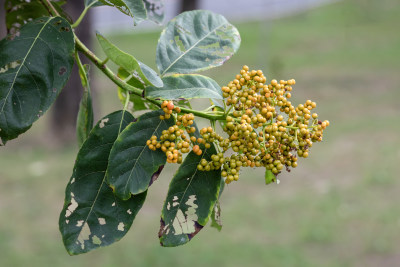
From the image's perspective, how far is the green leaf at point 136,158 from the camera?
1142mm

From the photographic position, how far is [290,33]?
54.1ft

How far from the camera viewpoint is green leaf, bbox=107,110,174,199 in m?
1.14

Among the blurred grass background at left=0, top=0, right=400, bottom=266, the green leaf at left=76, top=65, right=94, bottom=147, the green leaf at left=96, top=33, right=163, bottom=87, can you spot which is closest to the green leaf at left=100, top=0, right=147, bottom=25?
the green leaf at left=96, top=33, right=163, bottom=87

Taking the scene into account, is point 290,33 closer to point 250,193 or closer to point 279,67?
point 279,67

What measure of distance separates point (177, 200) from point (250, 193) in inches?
202

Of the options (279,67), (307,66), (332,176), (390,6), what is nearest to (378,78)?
(307,66)

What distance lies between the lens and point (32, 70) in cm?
118

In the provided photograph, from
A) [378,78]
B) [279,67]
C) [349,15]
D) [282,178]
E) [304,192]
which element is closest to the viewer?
[304,192]

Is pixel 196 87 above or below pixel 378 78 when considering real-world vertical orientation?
above

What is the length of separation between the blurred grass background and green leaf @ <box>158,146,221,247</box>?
12.0 feet

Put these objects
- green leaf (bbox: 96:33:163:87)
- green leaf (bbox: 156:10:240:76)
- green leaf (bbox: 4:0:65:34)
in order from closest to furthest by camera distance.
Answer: green leaf (bbox: 96:33:163:87) → green leaf (bbox: 156:10:240:76) → green leaf (bbox: 4:0:65:34)

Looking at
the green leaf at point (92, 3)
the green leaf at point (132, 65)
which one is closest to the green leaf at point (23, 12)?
the green leaf at point (92, 3)

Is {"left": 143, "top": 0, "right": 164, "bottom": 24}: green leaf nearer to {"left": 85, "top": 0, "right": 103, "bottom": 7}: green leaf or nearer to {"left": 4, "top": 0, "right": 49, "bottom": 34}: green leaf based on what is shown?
{"left": 85, "top": 0, "right": 103, "bottom": 7}: green leaf

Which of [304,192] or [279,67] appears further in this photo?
[279,67]
